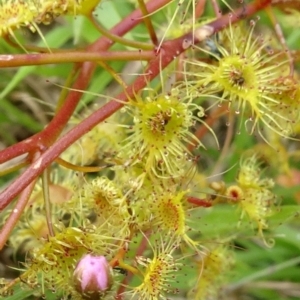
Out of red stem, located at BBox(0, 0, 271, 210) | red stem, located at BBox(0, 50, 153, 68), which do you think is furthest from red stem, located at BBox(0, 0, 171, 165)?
red stem, located at BBox(0, 50, 153, 68)

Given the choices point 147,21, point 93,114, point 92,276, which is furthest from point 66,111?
point 92,276

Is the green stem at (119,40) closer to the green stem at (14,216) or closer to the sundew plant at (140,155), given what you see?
the sundew plant at (140,155)

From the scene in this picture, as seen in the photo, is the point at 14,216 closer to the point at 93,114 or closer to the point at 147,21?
the point at 93,114

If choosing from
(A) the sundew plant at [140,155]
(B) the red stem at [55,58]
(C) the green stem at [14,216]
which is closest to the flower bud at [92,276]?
(A) the sundew plant at [140,155]

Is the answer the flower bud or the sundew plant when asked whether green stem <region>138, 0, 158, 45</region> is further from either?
the flower bud

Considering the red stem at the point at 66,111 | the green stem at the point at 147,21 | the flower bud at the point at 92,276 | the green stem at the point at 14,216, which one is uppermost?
the green stem at the point at 147,21

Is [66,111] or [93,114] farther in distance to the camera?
[66,111]

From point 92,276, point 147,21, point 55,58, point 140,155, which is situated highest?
point 147,21

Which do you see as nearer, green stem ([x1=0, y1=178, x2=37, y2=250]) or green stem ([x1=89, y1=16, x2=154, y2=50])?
green stem ([x1=0, y1=178, x2=37, y2=250])

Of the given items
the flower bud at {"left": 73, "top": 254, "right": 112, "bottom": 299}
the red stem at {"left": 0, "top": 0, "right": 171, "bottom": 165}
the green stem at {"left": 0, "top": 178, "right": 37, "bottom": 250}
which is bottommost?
the flower bud at {"left": 73, "top": 254, "right": 112, "bottom": 299}

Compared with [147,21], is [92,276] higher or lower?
lower
